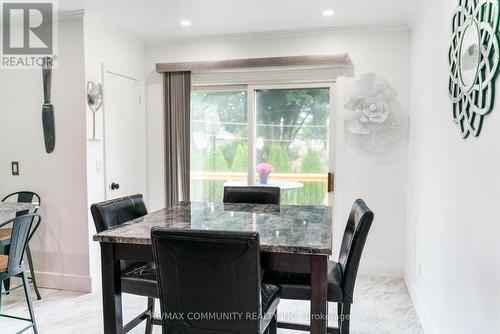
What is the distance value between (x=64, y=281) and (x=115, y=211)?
5.56 ft

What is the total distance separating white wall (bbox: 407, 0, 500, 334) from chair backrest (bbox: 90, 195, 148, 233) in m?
1.91

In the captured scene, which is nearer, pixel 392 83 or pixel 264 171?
pixel 392 83

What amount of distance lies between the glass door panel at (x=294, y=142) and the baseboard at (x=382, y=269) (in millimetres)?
782

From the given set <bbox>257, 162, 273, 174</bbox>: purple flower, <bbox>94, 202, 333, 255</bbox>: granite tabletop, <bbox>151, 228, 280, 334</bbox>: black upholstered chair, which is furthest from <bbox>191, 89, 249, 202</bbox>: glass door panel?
<bbox>151, 228, 280, 334</bbox>: black upholstered chair

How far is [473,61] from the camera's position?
171 cm

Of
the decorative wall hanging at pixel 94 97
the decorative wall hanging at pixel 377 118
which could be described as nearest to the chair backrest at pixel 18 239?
the decorative wall hanging at pixel 94 97

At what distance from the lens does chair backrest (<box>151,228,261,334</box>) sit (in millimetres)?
1451

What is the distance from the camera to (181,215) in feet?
7.68

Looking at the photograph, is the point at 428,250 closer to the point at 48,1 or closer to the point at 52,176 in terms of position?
the point at 52,176

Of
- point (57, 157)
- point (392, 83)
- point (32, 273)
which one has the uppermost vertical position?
point (392, 83)

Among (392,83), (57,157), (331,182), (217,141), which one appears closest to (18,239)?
(57,157)

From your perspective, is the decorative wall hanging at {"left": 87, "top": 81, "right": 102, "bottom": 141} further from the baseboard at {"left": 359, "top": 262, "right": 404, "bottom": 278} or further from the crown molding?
the baseboard at {"left": 359, "top": 262, "right": 404, "bottom": 278}

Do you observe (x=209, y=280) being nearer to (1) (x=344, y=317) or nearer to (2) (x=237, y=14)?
(1) (x=344, y=317)

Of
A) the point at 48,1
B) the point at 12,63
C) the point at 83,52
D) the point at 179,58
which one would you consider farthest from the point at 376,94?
the point at 12,63
